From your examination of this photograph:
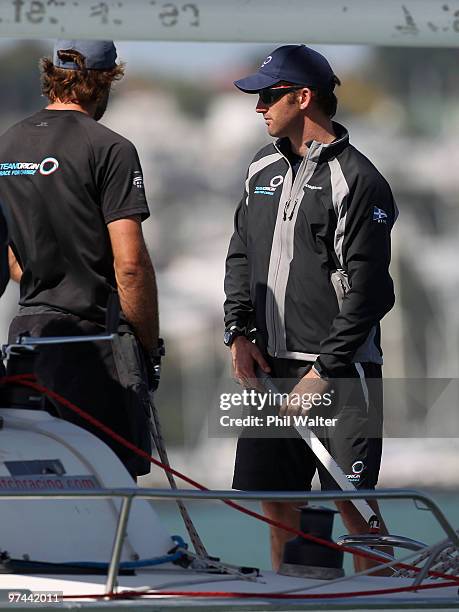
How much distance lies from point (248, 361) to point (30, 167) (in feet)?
2.71

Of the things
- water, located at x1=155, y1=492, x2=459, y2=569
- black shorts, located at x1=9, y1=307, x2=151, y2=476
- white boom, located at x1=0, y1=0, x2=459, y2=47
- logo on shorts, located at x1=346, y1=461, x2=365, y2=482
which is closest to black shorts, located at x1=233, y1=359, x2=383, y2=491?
logo on shorts, located at x1=346, y1=461, x2=365, y2=482

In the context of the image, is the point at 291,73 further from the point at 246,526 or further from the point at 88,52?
the point at 246,526

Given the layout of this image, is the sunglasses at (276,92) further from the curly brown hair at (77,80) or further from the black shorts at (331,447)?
the black shorts at (331,447)

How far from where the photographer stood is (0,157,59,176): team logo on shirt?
431cm

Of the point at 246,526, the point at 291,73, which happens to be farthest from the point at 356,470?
→ the point at 246,526

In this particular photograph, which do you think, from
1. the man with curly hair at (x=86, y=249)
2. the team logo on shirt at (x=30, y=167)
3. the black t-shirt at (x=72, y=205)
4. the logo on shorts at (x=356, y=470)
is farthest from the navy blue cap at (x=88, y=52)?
the logo on shorts at (x=356, y=470)

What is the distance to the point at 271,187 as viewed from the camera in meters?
4.65

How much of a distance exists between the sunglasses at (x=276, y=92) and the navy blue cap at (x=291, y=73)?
1 centimetres

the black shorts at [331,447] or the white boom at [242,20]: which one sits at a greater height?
the white boom at [242,20]

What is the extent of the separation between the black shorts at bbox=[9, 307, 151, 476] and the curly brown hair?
0.56m

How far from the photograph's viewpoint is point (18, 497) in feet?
11.1

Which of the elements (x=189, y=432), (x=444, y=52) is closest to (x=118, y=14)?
(x=189, y=432)

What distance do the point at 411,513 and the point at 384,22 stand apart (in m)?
7.08

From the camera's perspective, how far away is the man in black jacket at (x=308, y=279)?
449 centimetres
